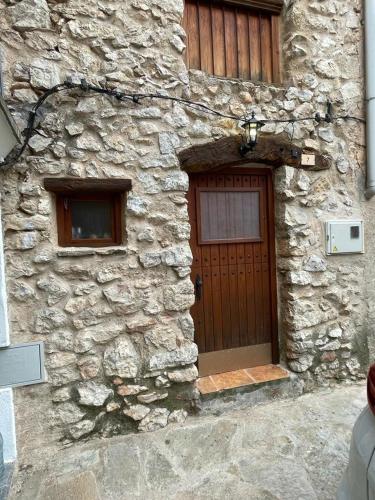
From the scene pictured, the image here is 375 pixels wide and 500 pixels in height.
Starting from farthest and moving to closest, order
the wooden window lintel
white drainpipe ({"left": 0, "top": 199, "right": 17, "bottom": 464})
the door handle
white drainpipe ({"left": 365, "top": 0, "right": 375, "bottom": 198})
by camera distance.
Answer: white drainpipe ({"left": 365, "top": 0, "right": 375, "bottom": 198}) → the door handle → the wooden window lintel → white drainpipe ({"left": 0, "top": 199, "right": 17, "bottom": 464})

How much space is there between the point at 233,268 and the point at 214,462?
152 cm

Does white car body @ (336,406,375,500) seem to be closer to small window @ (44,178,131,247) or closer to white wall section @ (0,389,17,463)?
small window @ (44,178,131,247)

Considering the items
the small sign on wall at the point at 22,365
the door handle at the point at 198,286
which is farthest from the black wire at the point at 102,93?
the door handle at the point at 198,286

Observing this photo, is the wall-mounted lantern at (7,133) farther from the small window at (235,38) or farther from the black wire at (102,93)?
the small window at (235,38)

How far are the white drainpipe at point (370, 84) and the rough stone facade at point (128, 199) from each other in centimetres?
27

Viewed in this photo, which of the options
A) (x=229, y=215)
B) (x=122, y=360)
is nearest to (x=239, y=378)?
(x=122, y=360)

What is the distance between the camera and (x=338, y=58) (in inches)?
117

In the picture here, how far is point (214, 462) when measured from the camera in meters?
2.12

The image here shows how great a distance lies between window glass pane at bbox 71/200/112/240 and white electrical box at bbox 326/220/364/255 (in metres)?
2.00

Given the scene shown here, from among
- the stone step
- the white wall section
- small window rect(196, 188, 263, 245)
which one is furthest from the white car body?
the white wall section

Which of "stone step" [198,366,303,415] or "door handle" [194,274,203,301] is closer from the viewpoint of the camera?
"stone step" [198,366,303,415]

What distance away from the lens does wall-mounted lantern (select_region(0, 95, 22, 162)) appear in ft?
5.71

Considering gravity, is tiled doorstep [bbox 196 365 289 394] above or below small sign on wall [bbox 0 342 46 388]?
below

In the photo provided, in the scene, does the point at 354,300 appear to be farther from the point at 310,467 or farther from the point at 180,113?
the point at 180,113
